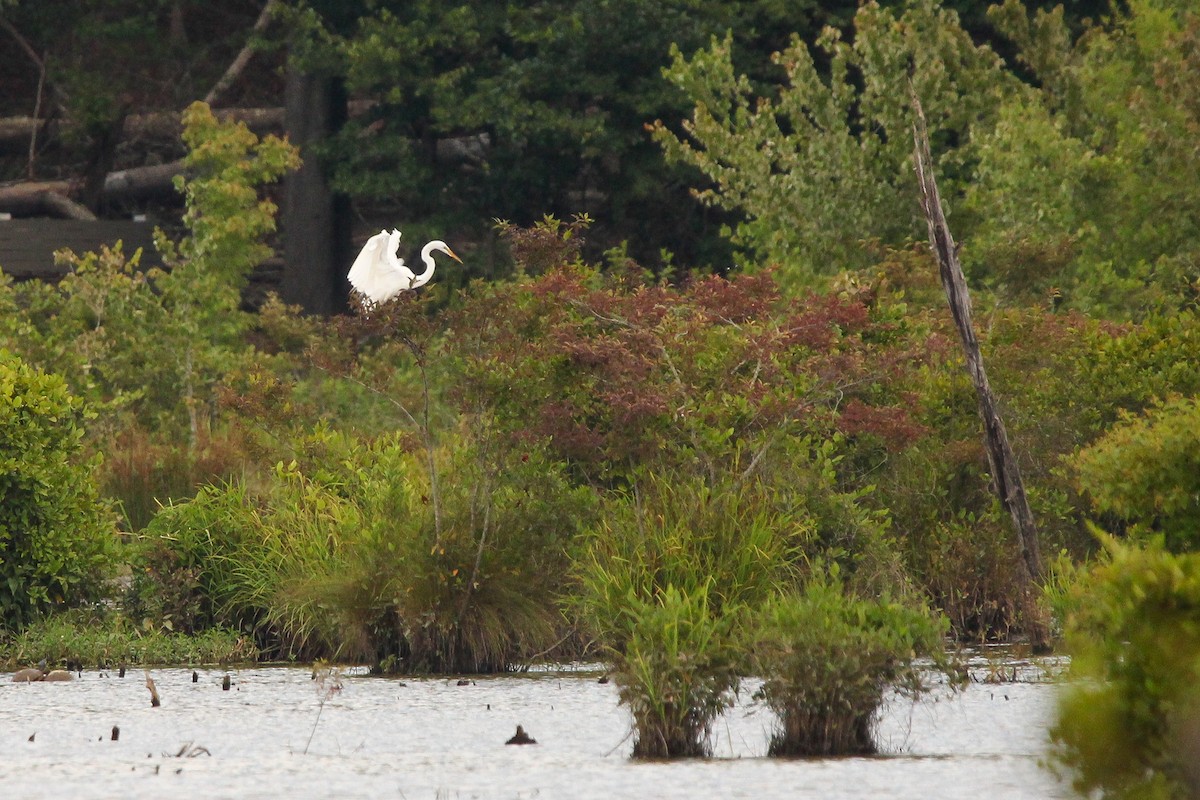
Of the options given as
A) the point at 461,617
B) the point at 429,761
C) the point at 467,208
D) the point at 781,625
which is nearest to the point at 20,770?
the point at 429,761

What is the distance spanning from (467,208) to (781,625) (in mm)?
23462

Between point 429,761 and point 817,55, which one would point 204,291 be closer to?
point 817,55

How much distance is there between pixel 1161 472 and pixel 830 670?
2.34 m

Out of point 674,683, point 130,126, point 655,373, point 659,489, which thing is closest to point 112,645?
point 659,489

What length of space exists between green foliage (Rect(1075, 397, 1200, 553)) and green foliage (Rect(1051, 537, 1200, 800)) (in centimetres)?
391

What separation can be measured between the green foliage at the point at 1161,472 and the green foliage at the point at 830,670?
1677 millimetres

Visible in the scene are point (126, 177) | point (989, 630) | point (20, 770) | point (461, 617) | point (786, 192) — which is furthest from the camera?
point (126, 177)

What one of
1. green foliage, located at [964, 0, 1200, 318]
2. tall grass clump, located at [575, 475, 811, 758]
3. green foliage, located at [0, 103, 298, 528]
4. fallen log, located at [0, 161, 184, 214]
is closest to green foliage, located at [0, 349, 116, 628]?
tall grass clump, located at [575, 475, 811, 758]

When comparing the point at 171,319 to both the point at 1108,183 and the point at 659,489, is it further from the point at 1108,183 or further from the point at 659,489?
the point at 659,489

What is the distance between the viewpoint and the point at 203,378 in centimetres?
2227

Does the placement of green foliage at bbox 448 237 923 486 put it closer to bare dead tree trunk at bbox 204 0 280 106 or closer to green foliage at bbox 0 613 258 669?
green foliage at bbox 0 613 258 669

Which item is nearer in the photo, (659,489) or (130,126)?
(659,489)

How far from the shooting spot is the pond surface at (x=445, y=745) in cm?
709

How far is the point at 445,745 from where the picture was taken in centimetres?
834
